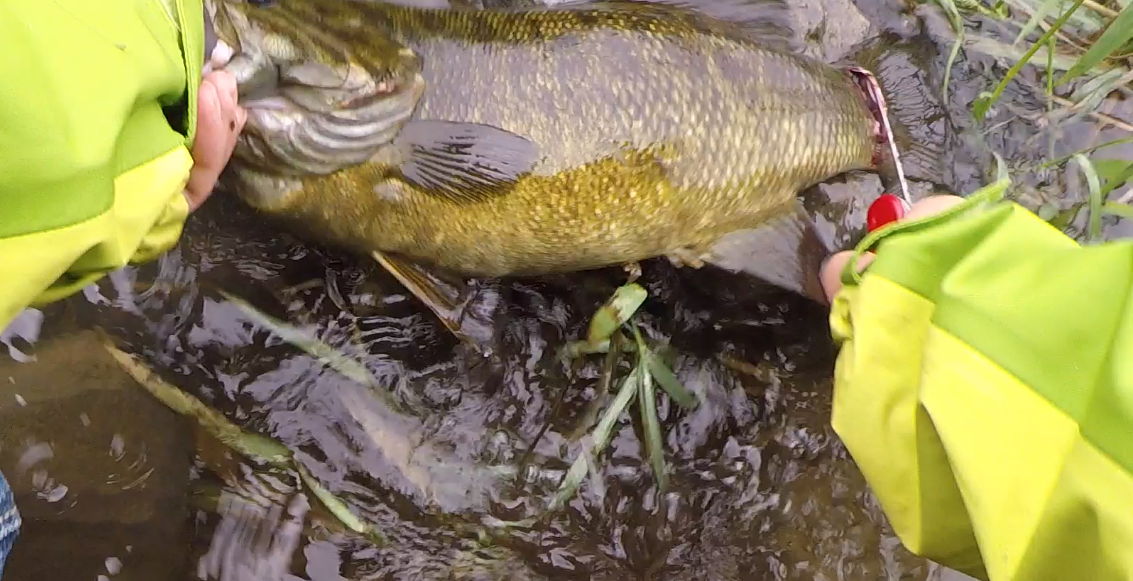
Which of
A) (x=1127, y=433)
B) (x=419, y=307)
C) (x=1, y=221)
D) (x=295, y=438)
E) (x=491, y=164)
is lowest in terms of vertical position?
(x=295, y=438)

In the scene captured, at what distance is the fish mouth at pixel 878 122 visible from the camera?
93.1 inches

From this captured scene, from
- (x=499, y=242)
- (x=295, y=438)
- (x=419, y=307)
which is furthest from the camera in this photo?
(x=419, y=307)

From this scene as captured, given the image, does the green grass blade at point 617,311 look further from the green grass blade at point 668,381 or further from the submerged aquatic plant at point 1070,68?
the submerged aquatic plant at point 1070,68

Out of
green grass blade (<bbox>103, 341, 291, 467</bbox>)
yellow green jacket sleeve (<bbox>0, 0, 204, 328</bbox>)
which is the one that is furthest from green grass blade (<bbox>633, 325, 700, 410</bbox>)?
yellow green jacket sleeve (<bbox>0, 0, 204, 328</bbox>)

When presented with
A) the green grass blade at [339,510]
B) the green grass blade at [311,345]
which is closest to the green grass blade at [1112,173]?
the green grass blade at [311,345]

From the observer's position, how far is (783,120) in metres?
2.17

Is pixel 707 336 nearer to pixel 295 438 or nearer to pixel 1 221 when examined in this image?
pixel 295 438

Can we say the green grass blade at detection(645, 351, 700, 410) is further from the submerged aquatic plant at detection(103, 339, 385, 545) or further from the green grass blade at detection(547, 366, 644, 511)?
the submerged aquatic plant at detection(103, 339, 385, 545)

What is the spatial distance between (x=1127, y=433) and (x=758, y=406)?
4.52ft

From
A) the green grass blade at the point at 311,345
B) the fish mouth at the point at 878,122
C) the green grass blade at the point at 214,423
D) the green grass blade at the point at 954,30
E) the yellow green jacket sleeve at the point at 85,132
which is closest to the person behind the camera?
the yellow green jacket sleeve at the point at 85,132

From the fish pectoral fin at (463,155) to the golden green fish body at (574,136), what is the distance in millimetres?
19

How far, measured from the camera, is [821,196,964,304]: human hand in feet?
5.72

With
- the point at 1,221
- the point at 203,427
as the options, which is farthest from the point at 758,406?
the point at 1,221

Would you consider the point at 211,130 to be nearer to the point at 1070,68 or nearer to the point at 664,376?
the point at 664,376
